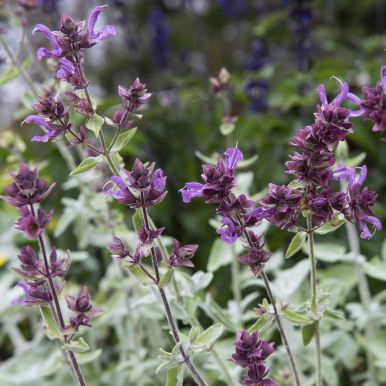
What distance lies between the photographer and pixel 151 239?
1.08 metres

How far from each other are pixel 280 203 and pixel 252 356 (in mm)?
256

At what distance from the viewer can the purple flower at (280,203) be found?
41.2 inches

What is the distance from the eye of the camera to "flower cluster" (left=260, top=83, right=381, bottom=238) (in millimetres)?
1021

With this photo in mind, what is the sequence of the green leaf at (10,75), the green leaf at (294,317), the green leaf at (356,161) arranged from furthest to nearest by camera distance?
the green leaf at (10,75) → the green leaf at (356,161) → the green leaf at (294,317)

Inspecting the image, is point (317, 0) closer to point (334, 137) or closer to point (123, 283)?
point (123, 283)

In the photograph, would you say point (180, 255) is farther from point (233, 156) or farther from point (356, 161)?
point (356, 161)

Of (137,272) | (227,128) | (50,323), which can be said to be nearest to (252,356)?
(137,272)

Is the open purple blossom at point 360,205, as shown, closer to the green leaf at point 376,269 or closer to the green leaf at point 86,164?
the green leaf at point 86,164

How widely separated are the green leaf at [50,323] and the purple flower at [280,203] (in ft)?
1.41

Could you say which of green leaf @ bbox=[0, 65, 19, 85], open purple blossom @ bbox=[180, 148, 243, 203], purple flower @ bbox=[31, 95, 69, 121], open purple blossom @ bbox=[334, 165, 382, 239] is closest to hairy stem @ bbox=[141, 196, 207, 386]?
open purple blossom @ bbox=[180, 148, 243, 203]

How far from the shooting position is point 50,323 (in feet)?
3.80

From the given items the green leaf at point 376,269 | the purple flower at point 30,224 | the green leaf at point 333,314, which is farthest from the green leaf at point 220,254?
the purple flower at point 30,224

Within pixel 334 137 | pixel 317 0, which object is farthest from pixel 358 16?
pixel 334 137

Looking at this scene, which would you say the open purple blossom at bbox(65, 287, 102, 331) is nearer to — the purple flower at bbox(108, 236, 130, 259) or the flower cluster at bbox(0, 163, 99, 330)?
the flower cluster at bbox(0, 163, 99, 330)
